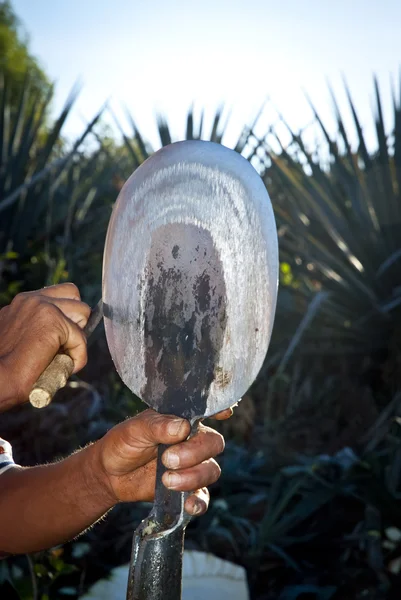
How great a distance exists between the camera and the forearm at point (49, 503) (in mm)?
869

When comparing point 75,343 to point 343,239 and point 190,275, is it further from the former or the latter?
point 343,239

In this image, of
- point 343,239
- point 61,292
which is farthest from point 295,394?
point 61,292

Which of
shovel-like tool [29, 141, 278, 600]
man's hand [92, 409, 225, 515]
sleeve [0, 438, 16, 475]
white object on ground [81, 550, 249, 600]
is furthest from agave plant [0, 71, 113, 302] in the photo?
shovel-like tool [29, 141, 278, 600]

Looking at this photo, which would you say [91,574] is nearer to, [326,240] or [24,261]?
[326,240]

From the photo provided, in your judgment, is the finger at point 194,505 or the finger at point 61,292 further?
the finger at point 61,292

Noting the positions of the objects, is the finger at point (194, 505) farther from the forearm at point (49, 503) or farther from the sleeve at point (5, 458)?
the sleeve at point (5, 458)

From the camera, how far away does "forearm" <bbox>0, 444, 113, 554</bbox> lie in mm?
869

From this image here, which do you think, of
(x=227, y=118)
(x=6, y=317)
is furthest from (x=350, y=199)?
(x=6, y=317)

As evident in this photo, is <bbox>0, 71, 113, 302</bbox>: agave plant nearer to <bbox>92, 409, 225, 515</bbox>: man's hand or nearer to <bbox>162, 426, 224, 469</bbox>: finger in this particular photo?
<bbox>92, 409, 225, 515</bbox>: man's hand

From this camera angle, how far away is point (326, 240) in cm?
305

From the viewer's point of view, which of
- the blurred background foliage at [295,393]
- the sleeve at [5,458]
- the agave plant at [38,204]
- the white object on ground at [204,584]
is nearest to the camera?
the sleeve at [5,458]

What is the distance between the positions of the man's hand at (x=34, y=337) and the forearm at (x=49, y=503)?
16 centimetres

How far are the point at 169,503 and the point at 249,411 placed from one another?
2.24 meters

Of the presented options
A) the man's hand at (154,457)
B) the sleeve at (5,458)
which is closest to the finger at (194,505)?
the man's hand at (154,457)
